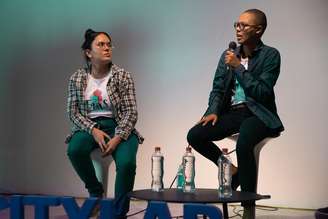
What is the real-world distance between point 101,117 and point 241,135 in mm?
824

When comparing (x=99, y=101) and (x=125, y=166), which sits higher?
(x=99, y=101)

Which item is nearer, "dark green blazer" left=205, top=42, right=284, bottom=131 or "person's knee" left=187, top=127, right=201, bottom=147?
"dark green blazer" left=205, top=42, right=284, bottom=131

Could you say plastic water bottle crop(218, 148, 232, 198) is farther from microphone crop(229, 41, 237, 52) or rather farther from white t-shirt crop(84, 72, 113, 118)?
white t-shirt crop(84, 72, 113, 118)

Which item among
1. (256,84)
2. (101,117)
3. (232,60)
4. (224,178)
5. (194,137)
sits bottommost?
(224,178)

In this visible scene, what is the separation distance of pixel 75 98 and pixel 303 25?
1.59m

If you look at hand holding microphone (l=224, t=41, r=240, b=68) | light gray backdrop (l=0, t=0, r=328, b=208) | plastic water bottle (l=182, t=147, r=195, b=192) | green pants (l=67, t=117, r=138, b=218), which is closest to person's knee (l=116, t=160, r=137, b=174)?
green pants (l=67, t=117, r=138, b=218)

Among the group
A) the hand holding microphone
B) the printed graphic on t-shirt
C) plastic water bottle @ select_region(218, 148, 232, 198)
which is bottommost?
plastic water bottle @ select_region(218, 148, 232, 198)

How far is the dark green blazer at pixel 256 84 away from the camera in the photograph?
2516mm

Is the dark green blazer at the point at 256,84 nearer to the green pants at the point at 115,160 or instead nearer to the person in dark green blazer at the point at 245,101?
the person in dark green blazer at the point at 245,101

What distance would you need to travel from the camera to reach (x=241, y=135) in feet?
8.12

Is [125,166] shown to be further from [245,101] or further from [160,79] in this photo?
[160,79]

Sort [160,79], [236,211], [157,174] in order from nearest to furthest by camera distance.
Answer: [157,174], [236,211], [160,79]

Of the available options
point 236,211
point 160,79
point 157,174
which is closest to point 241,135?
point 157,174

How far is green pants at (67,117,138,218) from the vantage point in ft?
8.57
